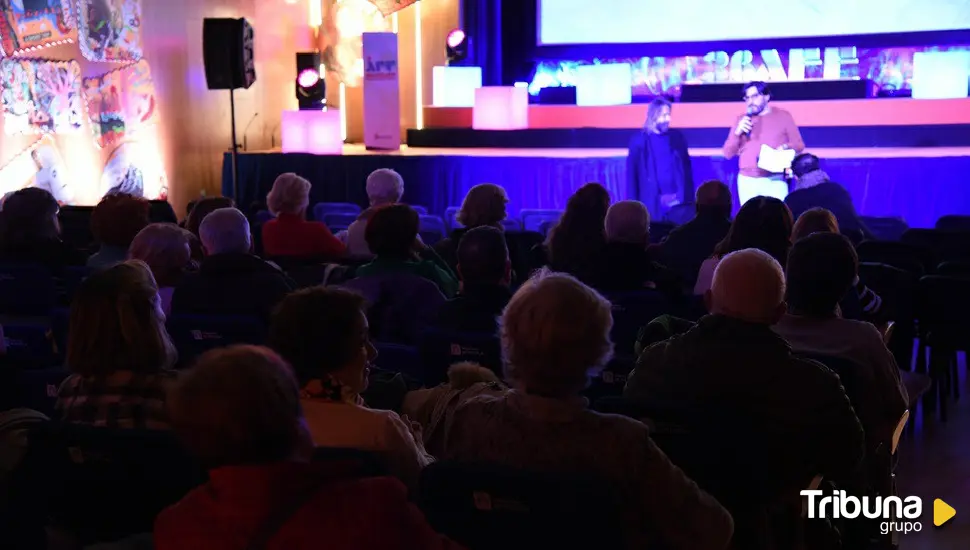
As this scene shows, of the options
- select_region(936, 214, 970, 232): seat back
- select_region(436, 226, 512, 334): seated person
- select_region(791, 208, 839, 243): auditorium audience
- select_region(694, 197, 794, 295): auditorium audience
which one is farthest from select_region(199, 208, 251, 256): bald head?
→ select_region(936, 214, 970, 232): seat back

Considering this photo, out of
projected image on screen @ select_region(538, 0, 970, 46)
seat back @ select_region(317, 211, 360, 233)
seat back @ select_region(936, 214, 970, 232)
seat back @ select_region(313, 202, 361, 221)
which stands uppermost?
projected image on screen @ select_region(538, 0, 970, 46)

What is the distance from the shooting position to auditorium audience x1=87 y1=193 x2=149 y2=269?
14.8 feet

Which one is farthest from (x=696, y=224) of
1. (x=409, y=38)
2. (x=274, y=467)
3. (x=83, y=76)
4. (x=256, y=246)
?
(x=409, y=38)

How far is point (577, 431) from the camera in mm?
1859

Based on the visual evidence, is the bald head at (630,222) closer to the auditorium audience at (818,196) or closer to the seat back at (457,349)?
the seat back at (457,349)

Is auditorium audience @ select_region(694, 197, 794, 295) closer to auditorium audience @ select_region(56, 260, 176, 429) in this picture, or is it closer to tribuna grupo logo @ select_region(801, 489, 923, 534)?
tribuna grupo logo @ select_region(801, 489, 923, 534)

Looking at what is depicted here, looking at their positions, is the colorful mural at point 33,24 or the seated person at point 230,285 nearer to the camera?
the seated person at point 230,285

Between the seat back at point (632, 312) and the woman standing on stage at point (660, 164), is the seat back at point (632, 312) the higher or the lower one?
the lower one

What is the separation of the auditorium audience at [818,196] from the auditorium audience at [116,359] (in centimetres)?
494

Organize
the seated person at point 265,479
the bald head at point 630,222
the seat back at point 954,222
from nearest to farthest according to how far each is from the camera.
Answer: the seated person at point 265,479, the bald head at point 630,222, the seat back at point 954,222

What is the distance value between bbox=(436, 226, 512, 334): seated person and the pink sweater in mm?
5351

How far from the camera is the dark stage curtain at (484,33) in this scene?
13938 millimetres

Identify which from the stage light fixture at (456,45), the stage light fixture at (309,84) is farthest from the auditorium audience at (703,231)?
the stage light fixture at (456,45)

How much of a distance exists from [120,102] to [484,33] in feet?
19.2
